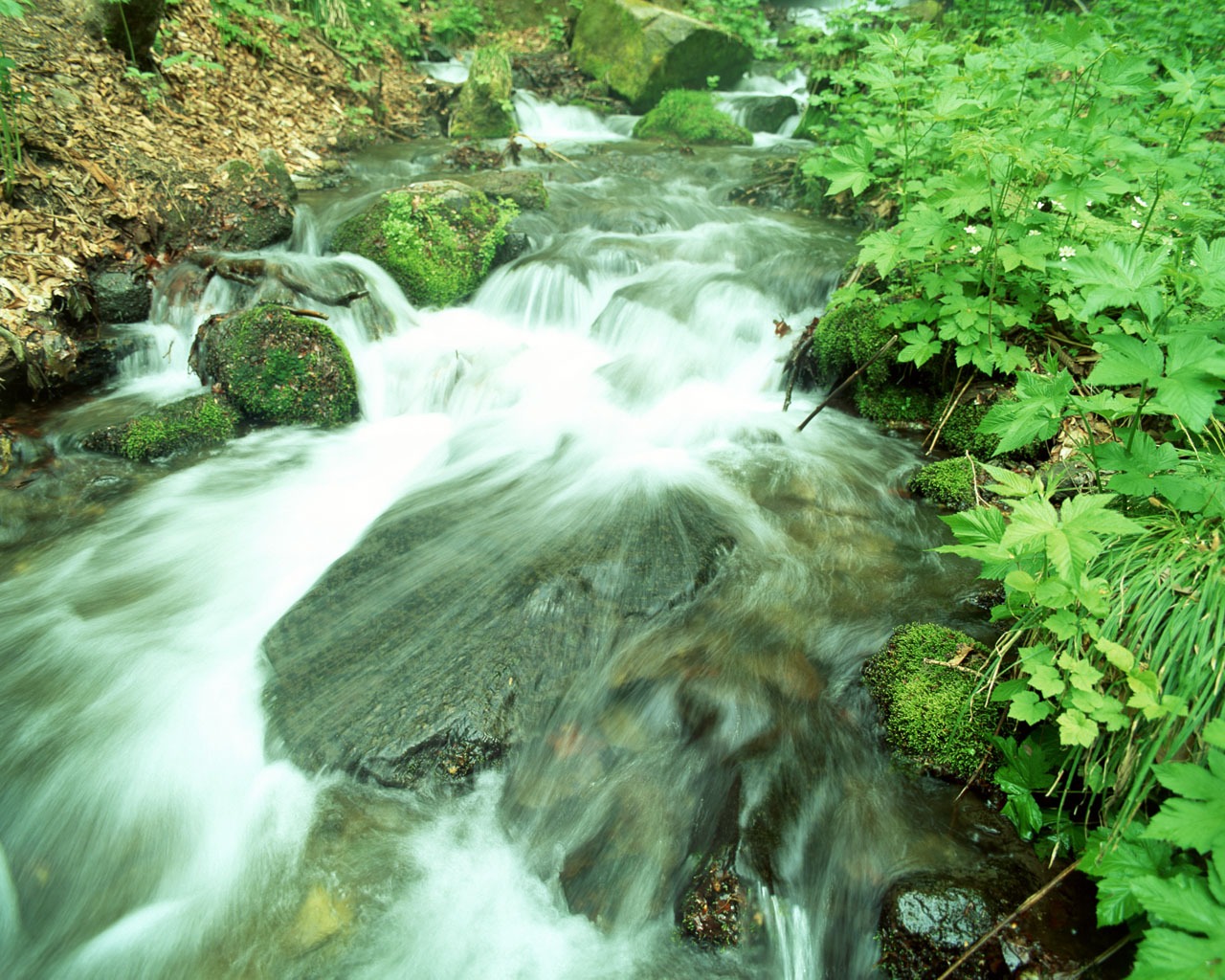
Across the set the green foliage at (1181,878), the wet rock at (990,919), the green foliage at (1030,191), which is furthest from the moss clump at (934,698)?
the green foliage at (1030,191)

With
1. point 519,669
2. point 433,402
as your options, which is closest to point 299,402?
point 433,402

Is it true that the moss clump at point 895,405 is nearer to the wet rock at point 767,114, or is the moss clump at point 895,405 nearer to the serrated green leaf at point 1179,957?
the serrated green leaf at point 1179,957

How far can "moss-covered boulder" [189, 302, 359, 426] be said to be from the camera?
16.6 feet

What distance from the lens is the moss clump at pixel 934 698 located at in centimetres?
259

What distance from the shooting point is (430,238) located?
6617 mm

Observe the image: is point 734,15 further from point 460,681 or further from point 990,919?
point 990,919

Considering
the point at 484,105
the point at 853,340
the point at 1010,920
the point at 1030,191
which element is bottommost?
the point at 1010,920

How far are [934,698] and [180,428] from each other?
481cm

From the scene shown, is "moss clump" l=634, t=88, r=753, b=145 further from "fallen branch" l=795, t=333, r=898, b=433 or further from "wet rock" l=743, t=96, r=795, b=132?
"fallen branch" l=795, t=333, r=898, b=433

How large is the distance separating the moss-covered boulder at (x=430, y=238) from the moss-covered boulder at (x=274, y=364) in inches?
56.1

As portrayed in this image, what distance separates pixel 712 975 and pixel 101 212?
6.68 meters

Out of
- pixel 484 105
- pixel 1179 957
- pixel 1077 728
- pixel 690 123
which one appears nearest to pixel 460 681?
pixel 1077 728

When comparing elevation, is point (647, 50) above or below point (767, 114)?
above

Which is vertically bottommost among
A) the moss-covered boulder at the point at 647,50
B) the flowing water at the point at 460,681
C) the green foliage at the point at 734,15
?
the flowing water at the point at 460,681
